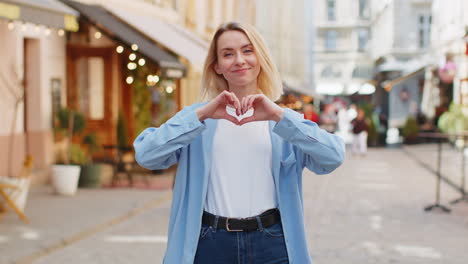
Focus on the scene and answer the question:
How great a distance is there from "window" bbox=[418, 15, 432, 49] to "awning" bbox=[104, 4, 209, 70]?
1110 inches

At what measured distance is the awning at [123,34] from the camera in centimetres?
1249

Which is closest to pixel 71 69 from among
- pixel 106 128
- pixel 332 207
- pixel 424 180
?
pixel 106 128

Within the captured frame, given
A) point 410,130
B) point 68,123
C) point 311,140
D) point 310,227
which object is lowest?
point 410,130

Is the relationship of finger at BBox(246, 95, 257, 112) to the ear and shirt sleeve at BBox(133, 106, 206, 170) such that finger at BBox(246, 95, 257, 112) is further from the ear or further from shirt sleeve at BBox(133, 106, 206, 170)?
the ear

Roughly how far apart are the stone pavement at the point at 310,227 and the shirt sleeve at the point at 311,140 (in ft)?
14.0

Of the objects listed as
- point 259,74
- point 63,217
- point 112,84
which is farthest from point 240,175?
point 112,84

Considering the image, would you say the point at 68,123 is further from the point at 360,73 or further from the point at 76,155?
the point at 360,73

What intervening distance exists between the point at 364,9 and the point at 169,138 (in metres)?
72.8

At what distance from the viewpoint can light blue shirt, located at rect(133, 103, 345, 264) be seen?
2412 mm

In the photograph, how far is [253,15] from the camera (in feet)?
111

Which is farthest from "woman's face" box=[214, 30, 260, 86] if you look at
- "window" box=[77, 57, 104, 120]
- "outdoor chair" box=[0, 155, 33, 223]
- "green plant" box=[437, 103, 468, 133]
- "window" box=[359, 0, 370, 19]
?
"window" box=[359, 0, 370, 19]

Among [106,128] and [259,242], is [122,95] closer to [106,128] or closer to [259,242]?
[106,128]

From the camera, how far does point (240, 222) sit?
8.15 ft

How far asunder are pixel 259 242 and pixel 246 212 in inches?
4.7
